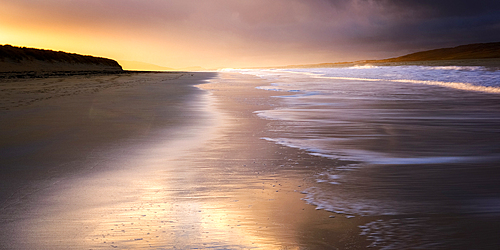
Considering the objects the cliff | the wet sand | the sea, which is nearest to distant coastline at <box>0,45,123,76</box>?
the cliff

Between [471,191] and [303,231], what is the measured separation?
1.81 meters

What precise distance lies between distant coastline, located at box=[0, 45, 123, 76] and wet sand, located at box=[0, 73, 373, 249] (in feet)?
143

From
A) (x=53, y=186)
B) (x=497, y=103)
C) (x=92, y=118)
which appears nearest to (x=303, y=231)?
(x=53, y=186)

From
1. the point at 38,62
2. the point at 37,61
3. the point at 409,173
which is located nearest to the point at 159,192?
the point at 409,173

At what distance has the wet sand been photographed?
2.72 m

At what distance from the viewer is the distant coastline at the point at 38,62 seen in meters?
52.7

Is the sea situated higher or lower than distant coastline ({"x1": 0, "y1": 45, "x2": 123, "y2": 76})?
lower

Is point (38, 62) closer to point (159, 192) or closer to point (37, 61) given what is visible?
point (37, 61)

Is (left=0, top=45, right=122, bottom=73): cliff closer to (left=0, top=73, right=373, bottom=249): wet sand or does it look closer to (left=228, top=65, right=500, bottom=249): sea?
(left=0, top=73, right=373, bottom=249): wet sand

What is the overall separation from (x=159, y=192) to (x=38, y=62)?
67.1m

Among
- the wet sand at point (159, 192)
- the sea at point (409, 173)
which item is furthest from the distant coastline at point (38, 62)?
the sea at point (409, 173)

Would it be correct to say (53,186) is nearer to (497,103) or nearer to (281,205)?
(281,205)

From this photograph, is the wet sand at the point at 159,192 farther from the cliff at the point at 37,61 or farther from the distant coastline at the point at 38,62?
the cliff at the point at 37,61

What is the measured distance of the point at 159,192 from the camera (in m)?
3.65
